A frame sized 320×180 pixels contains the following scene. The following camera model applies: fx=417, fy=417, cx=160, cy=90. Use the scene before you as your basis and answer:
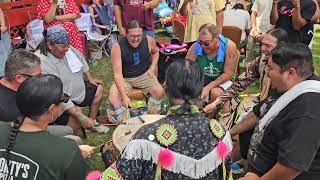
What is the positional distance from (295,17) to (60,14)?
3.10 meters

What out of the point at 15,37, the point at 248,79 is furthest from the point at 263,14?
the point at 15,37

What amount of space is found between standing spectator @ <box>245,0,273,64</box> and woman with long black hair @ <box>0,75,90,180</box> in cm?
423

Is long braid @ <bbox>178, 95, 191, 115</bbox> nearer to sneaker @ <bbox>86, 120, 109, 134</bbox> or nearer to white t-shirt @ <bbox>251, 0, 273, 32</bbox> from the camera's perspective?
sneaker @ <bbox>86, 120, 109, 134</bbox>

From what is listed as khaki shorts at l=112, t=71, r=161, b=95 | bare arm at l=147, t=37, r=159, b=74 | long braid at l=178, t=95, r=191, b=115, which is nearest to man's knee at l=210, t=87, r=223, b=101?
khaki shorts at l=112, t=71, r=161, b=95

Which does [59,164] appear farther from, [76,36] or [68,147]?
[76,36]

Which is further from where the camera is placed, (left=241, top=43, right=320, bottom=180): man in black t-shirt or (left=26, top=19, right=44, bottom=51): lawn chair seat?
(left=26, top=19, right=44, bottom=51): lawn chair seat

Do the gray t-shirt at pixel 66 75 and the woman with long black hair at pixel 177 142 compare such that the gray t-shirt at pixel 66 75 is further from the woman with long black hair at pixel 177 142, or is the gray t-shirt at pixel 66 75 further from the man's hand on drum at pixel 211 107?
the woman with long black hair at pixel 177 142

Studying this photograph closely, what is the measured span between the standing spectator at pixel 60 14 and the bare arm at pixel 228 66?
2.21 m

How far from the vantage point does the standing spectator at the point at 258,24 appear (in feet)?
19.5

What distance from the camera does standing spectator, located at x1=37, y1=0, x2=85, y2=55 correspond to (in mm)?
5446

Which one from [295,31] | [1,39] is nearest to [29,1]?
[1,39]

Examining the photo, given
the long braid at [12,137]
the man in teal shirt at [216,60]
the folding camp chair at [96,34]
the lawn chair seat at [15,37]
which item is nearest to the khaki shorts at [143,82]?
the man in teal shirt at [216,60]

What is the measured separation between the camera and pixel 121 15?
19.8 ft

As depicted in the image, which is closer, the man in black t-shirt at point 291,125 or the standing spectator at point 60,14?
the man in black t-shirt at point 291,125
